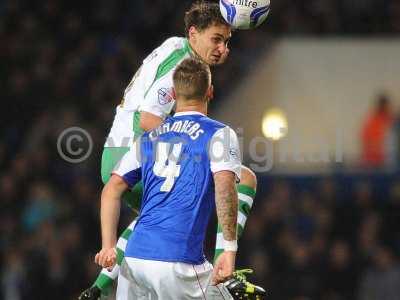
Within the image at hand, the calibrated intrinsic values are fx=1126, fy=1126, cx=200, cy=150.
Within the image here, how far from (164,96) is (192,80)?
3.00 feet

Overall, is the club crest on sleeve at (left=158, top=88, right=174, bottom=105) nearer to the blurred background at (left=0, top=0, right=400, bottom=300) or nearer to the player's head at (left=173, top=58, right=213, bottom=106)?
the player's head at (left=173, top=58, right=213, bottom=106)

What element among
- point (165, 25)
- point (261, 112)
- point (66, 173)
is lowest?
point (66, 173)

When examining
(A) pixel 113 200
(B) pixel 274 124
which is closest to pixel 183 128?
(A) pixel 113 200

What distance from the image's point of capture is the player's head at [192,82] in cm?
691

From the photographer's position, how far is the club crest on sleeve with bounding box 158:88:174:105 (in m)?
7.78

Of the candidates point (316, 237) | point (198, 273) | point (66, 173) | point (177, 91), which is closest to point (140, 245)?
point (198, 273)

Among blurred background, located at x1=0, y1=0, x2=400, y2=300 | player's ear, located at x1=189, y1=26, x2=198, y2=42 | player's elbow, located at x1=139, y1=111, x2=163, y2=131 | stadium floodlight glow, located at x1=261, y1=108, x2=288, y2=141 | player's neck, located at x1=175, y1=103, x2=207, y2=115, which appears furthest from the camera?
stadium floodlight glow, located at x1=261, y1=108, x2=288, y2=141

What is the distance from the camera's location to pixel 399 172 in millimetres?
14742

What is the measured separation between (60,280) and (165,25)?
572 centimetres

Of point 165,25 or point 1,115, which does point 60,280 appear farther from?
point 165,25

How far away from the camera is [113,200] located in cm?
701

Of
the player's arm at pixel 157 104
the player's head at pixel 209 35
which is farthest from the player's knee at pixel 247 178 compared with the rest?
the player's head at pixel 209 35

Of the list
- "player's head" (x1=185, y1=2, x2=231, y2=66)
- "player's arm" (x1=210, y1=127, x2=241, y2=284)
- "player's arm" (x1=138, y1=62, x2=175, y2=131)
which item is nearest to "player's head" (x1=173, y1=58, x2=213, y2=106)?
"player's arm" (x1=210, y1=127, x2=241, y2=284)

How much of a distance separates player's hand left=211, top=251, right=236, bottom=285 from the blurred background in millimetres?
5908
